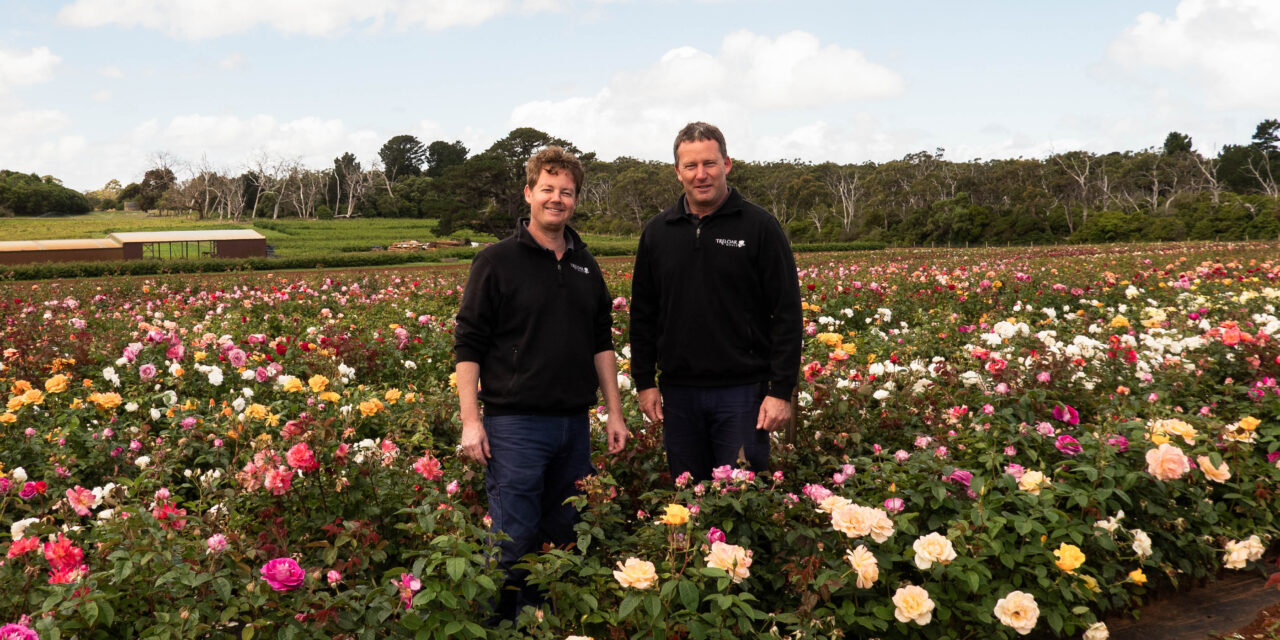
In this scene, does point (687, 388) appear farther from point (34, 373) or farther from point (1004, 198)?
point (1004, 198)

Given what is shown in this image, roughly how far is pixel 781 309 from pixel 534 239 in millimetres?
908

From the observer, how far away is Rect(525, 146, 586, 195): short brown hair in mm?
2588

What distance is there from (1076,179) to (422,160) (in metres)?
67.1

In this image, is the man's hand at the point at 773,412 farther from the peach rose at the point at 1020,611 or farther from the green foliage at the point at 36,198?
the green foliage at the point at 36,198

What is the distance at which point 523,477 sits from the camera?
8.54ft

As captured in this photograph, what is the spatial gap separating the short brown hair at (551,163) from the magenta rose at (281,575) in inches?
52.3

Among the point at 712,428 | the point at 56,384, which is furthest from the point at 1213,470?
the point at 56,384

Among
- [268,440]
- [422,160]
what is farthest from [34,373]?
[422,160]

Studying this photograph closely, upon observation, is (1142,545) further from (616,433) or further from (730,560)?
(616,433)

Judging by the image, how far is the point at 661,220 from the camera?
300 centimetres

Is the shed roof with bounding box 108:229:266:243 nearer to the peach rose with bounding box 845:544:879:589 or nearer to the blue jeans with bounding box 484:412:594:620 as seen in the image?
the blue jeans with bounding box 484:412:594:620

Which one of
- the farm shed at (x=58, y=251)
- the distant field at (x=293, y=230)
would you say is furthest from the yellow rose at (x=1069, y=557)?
the distant field at (x=293, y=230)

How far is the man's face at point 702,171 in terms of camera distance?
2779mm

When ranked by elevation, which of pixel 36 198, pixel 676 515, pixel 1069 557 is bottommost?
pixel 1069 557
